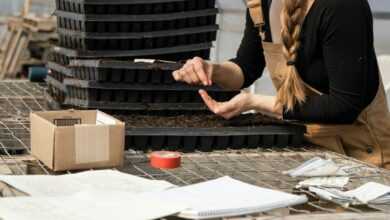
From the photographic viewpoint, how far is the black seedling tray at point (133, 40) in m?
2.17

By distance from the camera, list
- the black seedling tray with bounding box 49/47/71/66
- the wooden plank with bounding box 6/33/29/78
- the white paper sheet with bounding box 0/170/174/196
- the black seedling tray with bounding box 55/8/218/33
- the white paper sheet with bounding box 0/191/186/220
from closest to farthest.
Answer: the white paper sheet with bounding box 0/191/186/220 → the white paper sheet with bounding box 0/170/174/196 → the black seedling tray with bounding box 55/8/218/33 → the black seedling tray with bounding box 49/47/71/66 → the wooden plank with bounding box 6/33/29/78

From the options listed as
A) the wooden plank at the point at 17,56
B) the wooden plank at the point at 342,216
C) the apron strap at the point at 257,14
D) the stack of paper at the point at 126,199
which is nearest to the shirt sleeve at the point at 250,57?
the apron strap at the point at 257,14

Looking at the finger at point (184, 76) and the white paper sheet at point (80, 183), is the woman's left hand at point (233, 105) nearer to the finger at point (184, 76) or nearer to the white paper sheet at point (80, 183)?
the finger at point (184, 76)

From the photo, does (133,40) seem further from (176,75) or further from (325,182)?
(325,182)

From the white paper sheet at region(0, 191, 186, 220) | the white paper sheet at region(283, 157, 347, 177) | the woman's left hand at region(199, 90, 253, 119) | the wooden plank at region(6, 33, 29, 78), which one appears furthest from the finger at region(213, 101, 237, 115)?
the wooden plank at region(6, 33, 29, 78)

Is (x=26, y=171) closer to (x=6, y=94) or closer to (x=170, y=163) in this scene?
(x=170, y=163)

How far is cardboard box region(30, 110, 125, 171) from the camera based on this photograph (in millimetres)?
1497

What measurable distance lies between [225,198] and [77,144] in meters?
0.39

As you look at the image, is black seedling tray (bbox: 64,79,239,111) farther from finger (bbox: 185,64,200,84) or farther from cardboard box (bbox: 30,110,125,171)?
cardboard box (bbox: 30,110,125,171)

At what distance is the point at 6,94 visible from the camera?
262 cm

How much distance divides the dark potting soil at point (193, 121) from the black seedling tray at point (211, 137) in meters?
0.05

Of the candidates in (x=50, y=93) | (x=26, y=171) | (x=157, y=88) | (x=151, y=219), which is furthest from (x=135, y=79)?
(x=151, y=219)

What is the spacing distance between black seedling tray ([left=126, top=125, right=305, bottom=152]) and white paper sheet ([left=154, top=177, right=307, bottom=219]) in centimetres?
40

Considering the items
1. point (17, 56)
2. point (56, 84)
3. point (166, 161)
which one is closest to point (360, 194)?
point (166, 161)
